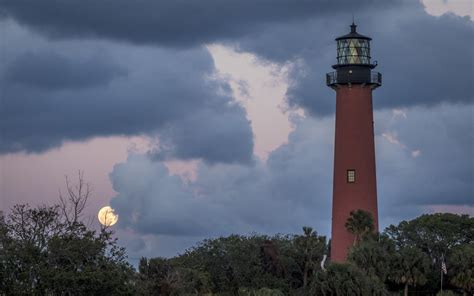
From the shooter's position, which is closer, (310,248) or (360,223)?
(360,223)

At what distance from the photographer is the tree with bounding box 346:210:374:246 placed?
3474 inches

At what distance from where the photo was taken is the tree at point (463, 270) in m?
86.2

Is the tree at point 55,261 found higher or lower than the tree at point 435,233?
lower

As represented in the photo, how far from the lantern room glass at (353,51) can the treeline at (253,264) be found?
40.0ft

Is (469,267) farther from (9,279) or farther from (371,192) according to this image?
(9,279)

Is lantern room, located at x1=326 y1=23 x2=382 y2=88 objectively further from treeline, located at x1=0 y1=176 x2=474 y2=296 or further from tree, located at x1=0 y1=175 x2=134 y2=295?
tree, located at x1=0 y1=175 x2=134 y2=295

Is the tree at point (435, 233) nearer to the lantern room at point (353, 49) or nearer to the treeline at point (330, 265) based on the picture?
the treeline at point (330, 265)

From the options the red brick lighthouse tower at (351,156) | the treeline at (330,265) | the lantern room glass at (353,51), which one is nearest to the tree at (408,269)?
the treeline at (330,265)

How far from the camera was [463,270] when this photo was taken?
8662cm

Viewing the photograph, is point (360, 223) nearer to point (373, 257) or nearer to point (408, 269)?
point (373, 257)

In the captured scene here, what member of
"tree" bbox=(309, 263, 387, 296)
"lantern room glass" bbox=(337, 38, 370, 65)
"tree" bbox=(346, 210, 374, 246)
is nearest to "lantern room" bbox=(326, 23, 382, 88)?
"lantern room glass" bbox=(337, 38, 370, 65)

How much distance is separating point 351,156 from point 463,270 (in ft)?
36.8

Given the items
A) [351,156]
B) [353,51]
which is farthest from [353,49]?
[351,156]

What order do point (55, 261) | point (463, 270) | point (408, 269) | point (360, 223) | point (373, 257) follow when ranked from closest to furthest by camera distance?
point (55, 261)
point (373, 257)
point (463, 270)
point (408, 269)
point (360, 223)
